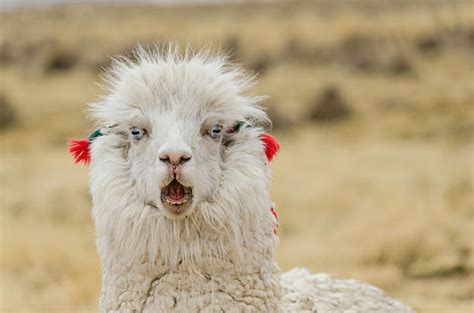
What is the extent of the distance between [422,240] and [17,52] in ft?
84.4

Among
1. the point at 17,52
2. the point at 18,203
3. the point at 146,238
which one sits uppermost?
the point at 17,52

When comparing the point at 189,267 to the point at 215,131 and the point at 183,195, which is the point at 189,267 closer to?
the point at 183,195

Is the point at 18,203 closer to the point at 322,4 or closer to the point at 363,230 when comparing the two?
the point at 363,230

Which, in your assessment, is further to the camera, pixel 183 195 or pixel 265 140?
pixel 265 140

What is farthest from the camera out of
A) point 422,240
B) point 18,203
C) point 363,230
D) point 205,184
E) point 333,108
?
point 333,108

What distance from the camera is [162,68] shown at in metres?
4.36

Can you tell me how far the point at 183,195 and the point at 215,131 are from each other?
441 mm

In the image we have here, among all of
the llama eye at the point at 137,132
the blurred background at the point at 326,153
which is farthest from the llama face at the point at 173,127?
the blurred background at the point at 326,153

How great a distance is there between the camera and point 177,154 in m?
3.89

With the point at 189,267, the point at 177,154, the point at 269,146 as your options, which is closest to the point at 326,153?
the point at 269,146

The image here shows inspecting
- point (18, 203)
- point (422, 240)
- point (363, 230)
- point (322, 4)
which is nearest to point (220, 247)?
point (422, 240)

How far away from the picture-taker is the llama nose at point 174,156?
388 centimetres

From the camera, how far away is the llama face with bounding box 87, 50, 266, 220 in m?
4.00

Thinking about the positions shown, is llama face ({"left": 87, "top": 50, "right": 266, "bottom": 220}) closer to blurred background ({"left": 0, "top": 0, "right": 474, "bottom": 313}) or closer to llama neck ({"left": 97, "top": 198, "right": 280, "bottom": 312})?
llama neck ({"left": 97, "top": 198, "right": 280, "bottom": 312})
